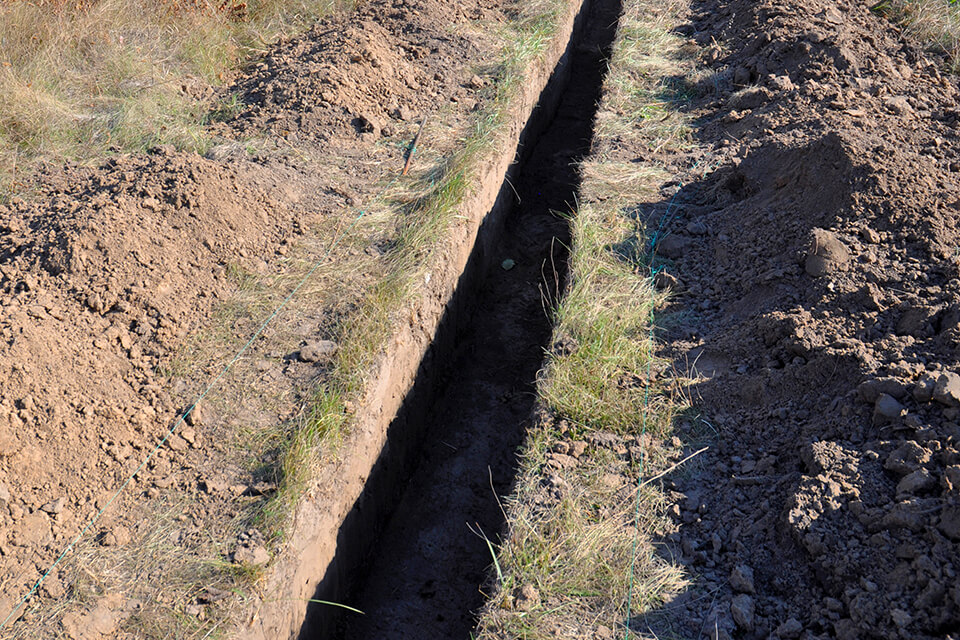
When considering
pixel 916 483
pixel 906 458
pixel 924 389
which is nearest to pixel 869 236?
pixel 924 389

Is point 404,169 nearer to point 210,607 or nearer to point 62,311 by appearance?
point 62,311

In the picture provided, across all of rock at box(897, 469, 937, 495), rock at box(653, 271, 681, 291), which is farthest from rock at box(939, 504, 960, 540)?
rock at box(653, 271, 681, 291)

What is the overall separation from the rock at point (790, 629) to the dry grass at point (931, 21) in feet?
15.6

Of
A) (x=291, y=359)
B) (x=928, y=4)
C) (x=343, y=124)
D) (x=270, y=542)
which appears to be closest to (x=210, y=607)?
(x=270, y=542)

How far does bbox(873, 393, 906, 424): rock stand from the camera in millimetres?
2637

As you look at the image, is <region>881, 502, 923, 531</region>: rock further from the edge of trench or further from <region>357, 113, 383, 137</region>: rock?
<region>357, 113, 383, 137</region>: rock

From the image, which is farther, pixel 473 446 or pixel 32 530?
pixel 473 446

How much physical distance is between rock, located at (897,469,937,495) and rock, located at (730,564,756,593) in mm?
551

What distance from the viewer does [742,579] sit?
246 centimetres

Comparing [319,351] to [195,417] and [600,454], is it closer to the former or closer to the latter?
[195,417]

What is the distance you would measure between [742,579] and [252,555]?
66.7 inches

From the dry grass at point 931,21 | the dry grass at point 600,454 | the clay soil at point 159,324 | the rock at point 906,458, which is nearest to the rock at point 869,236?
the dry grass at point 600,454

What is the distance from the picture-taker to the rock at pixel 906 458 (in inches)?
96.3

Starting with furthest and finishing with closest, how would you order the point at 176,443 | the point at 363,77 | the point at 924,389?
the point at 363,77 < the point at 176,443 < the point at 924,389
